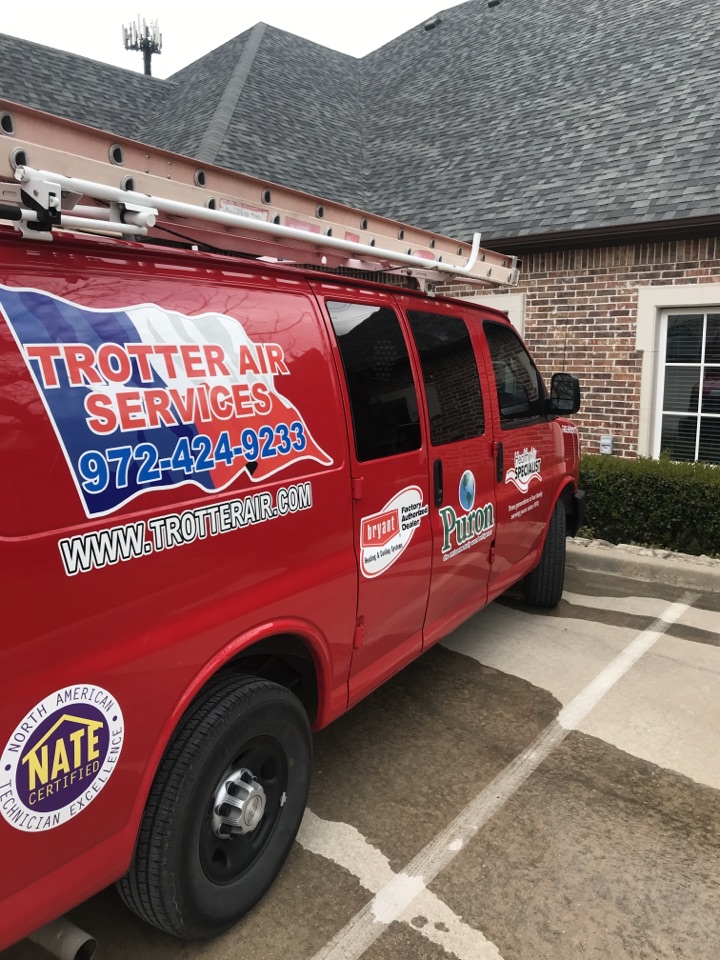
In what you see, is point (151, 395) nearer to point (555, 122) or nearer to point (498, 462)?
point (498, 462)

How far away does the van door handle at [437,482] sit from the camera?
133 inches

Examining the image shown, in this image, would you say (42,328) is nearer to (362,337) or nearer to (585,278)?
(362,337)

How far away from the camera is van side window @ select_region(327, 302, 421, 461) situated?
2.86 m

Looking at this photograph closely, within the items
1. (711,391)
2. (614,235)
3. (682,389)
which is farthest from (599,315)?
(711,391)

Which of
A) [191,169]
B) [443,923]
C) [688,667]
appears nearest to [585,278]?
[688,667]

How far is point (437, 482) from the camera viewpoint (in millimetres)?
3410

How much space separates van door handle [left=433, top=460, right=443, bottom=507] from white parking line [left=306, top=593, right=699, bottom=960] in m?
1.29

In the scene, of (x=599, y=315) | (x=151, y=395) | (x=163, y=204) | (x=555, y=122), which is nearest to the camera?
(x=151, y=395)

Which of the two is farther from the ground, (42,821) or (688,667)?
(42,821)

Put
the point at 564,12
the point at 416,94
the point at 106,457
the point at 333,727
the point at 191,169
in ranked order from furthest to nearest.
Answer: the point at 416,94 → the point at 564,12 → the point at 333,727 → the point at 191,169 → the point at 106,457

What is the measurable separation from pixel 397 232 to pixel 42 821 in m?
2.84

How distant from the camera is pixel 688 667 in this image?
4379 millimetres

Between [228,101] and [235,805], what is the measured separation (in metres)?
12.0

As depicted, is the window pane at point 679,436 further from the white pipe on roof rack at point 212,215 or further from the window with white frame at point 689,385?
the white pipe on roof rack at point 212,215
